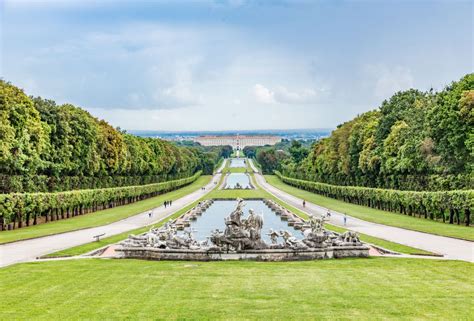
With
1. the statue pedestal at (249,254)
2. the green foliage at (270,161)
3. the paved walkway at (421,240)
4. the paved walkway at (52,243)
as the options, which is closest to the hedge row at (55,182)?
the paved walkway at (52,243)

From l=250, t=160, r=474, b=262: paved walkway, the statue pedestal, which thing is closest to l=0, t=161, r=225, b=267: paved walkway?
the statue pedestal

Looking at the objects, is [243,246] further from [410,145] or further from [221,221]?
[410,145]

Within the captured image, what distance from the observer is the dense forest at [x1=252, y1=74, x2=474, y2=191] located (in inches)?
1960

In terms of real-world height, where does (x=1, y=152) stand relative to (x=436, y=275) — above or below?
above

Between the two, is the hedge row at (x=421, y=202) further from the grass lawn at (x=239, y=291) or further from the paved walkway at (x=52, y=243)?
the grass lawn at (x=239, y=291)

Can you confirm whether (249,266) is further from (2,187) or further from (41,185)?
(41,185)

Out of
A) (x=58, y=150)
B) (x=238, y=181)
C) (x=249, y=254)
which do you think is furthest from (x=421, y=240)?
(x=238, y=181)

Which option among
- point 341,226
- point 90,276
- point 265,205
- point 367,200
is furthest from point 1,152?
point 367,200

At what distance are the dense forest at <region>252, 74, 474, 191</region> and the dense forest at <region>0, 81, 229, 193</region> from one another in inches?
1190

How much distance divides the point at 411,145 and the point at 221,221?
2077 centimetres

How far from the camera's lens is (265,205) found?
7331cm

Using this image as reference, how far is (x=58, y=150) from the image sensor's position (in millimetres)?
61000

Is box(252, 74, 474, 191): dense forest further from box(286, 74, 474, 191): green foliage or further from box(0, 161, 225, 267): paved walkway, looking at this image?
box(0, 161, 225, 267): paved walkway

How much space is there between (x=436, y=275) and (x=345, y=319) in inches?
292
